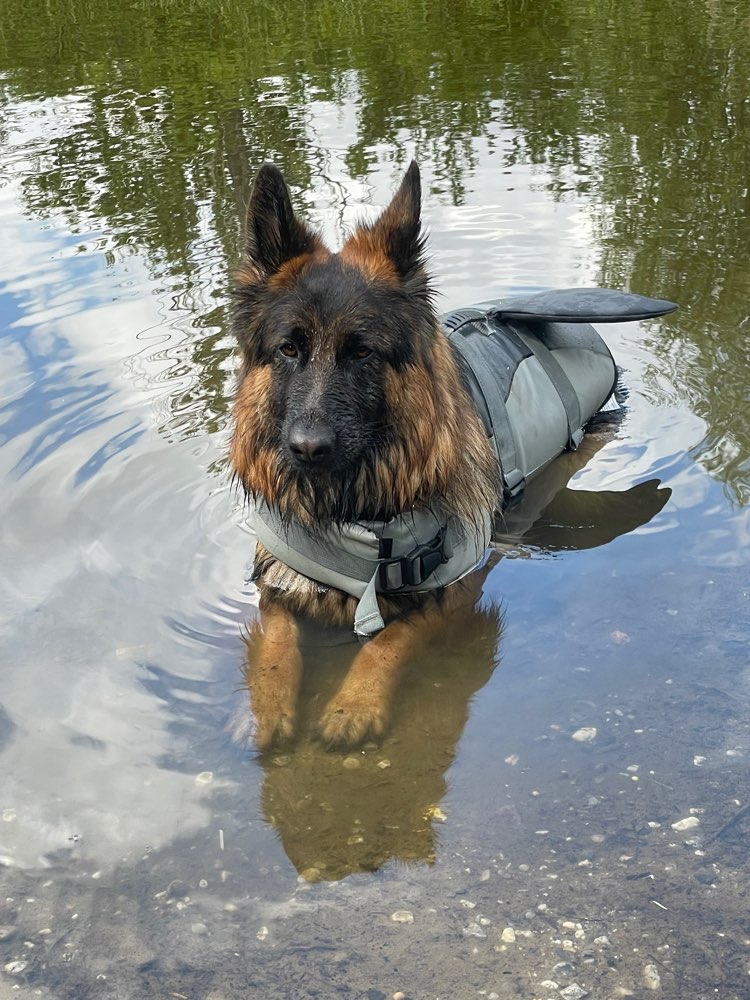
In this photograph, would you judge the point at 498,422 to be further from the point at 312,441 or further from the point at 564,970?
the point at 564,970

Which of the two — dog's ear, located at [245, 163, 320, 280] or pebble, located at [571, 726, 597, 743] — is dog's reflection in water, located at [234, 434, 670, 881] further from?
dog's ear, located at [245, 163, 320, 280]

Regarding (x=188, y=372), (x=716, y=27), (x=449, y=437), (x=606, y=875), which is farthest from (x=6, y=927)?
(x=716, y=27)

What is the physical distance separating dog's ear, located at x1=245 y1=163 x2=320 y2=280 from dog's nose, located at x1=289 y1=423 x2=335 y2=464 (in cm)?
84

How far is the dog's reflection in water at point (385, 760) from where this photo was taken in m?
3.72

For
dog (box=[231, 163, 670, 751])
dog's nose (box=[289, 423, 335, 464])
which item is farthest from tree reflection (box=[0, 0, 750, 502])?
dog's nose (box=[289, 423, 335, 464])

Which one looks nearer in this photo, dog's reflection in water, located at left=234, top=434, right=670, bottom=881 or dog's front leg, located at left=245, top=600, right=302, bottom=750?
dog's reflection in water, located at left=234, top=434, right=670, bottom=881

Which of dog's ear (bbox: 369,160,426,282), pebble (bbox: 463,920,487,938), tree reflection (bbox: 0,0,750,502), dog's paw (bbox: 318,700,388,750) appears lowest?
dog's paw (bbox: 318,700,388,750)

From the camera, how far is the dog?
14.5ft

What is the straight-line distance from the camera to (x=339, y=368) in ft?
14.6

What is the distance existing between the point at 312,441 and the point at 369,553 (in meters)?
0.80

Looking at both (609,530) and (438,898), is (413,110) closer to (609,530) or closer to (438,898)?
(609,530)

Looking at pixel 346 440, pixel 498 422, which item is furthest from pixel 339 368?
pixel 498 422

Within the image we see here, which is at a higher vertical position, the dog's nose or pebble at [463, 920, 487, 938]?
the dog's nose

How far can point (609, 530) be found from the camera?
5.86 metres
